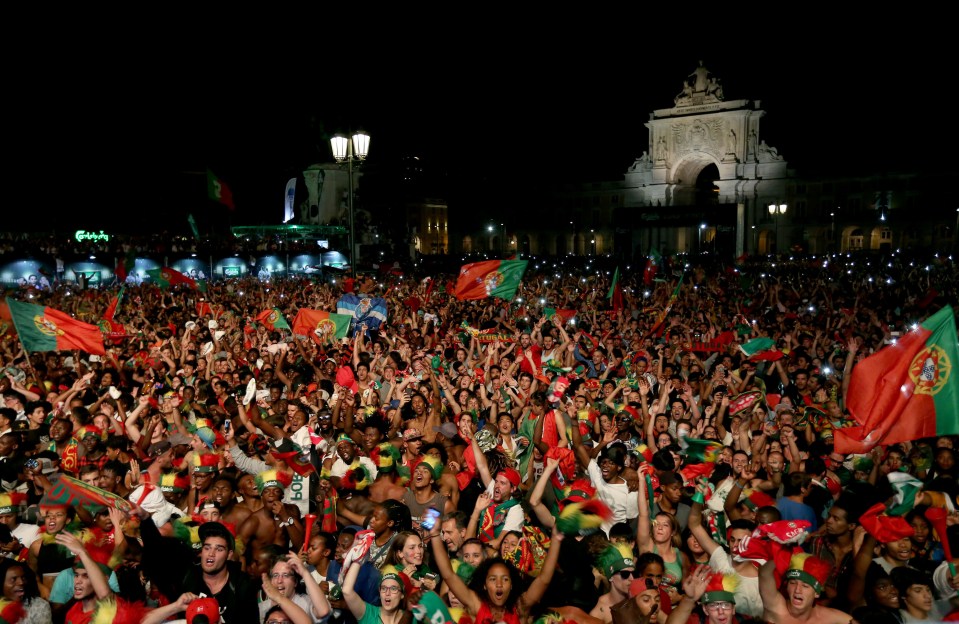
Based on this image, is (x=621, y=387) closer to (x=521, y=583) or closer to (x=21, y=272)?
(x=521, y=583)

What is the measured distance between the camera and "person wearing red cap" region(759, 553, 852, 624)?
456 centimetres

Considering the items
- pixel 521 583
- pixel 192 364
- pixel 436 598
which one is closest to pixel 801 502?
pixel 521 583

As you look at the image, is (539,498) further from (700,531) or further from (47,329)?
(47,329)

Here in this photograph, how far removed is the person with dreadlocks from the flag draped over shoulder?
27.7 ft

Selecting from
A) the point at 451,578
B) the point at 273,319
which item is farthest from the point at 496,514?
the point at 273,319

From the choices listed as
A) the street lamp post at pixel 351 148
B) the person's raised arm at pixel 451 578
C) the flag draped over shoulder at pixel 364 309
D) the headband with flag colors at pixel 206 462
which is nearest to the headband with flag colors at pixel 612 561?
the person's raised arm at pixel 451 578

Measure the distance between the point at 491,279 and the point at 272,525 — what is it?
1029 cm

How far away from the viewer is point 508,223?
289 feet

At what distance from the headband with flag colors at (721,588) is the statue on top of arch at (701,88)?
7973 cm

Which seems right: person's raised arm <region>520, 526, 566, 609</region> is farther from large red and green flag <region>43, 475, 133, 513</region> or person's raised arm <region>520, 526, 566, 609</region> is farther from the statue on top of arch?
the statue on top of arch

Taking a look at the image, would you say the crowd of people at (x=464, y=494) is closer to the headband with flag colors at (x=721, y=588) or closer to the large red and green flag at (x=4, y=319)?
the headband with flag colors at (x=721, y=588)

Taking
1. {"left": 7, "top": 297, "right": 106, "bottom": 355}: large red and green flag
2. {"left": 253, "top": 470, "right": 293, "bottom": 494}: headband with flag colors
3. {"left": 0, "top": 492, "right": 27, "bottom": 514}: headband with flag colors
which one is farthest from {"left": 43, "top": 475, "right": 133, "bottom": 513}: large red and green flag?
{"left": 7, "top": 297, "right": 106, "bottom": 355}: large red and green flag

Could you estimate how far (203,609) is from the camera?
446 cm

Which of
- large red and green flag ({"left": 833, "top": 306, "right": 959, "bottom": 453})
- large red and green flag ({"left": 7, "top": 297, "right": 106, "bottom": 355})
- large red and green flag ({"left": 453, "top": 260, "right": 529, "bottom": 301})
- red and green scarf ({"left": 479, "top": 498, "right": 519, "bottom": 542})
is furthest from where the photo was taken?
large red and green flag ({"left": 453, "top": 260, "right": 529, "bottom": 301})
